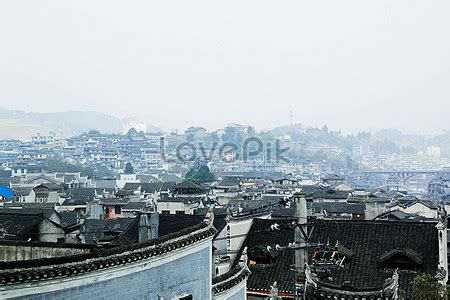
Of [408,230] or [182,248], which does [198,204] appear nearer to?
[408,230]

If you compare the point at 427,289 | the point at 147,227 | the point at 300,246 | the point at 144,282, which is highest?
the point at 147,227

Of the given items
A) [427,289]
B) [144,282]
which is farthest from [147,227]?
[427,289]

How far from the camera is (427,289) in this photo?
16.4 metres

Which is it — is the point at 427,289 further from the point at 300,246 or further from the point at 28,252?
the point at 28,252

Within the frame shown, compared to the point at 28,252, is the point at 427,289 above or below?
below

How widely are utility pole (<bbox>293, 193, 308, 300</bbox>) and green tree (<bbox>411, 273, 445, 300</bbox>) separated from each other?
9.76 feet

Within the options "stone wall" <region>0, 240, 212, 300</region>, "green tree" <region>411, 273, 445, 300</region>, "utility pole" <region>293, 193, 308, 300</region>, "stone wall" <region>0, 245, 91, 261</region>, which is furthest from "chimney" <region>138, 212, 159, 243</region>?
"green tree" <region>411, 273, 445, 300</region>

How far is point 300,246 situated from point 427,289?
3.41m

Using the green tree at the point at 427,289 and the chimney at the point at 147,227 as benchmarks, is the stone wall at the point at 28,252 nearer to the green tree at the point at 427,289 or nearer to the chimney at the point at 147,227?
the chimney at the point at 147,227

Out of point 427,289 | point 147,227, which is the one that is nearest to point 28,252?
point 147,227

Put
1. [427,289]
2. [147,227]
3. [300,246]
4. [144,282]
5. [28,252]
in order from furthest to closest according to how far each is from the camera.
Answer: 1. [300,246]
2. [427,289]
3. [147,227]
4. [28,252]
5. [144,282]

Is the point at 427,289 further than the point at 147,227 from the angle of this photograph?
Yes

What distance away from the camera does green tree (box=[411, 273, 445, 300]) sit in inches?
640

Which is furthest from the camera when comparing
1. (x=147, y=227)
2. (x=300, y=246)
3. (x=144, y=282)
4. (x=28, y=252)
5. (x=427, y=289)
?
(x=300, y=246)
